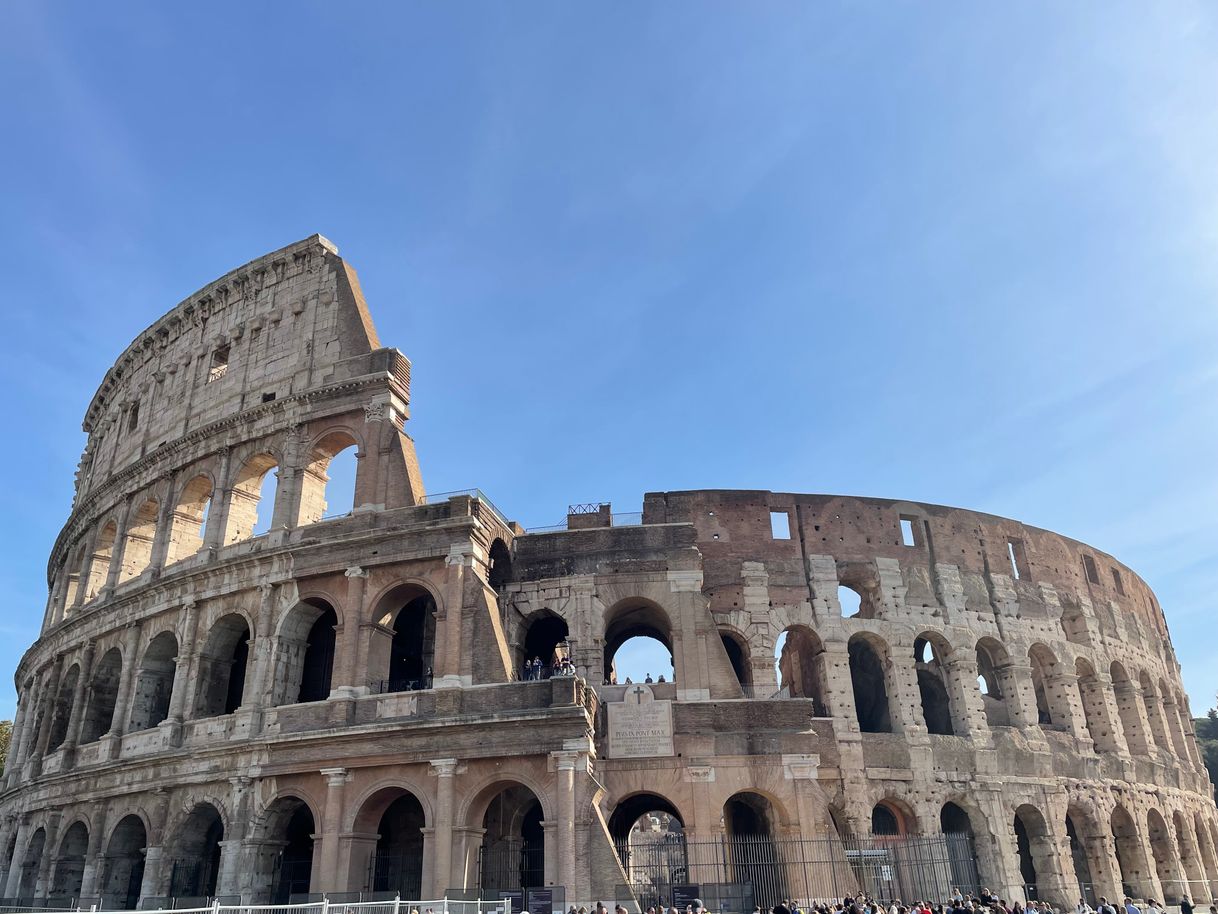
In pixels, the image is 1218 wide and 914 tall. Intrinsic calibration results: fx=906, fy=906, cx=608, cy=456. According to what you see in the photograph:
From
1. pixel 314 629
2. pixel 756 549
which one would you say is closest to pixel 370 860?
pixel 314 629

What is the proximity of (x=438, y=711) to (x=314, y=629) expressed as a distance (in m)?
5.47

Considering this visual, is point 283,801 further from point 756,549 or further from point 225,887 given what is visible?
point 756,549

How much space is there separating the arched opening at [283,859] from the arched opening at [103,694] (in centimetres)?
733

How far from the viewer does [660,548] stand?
21.5m

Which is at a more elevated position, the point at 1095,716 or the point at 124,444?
the point at 124,444

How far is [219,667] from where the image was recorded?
21.6 meters

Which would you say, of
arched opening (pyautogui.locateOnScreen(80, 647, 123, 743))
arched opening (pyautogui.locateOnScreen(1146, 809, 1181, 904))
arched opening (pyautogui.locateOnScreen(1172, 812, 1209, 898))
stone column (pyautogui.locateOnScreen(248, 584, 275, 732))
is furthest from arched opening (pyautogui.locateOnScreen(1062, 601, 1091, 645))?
arched opening (pyautogui.locateOnScreen(80, 647, 123, 743))

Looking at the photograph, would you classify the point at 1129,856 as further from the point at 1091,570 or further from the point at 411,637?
the point at 411,637

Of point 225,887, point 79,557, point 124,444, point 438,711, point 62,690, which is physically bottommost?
point 225,887

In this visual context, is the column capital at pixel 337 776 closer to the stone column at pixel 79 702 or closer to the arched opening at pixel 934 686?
the stone column at pixel 79 702

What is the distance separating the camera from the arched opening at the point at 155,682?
22234 mm

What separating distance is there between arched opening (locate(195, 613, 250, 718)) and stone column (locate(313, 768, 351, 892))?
13.5 feet

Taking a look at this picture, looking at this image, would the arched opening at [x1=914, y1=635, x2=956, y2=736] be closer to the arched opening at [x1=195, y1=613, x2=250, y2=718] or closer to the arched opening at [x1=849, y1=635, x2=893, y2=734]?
the arched opening at [x1=849, y1=635, x2=893, y2=734]

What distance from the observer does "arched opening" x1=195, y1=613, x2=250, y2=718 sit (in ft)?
69.4
